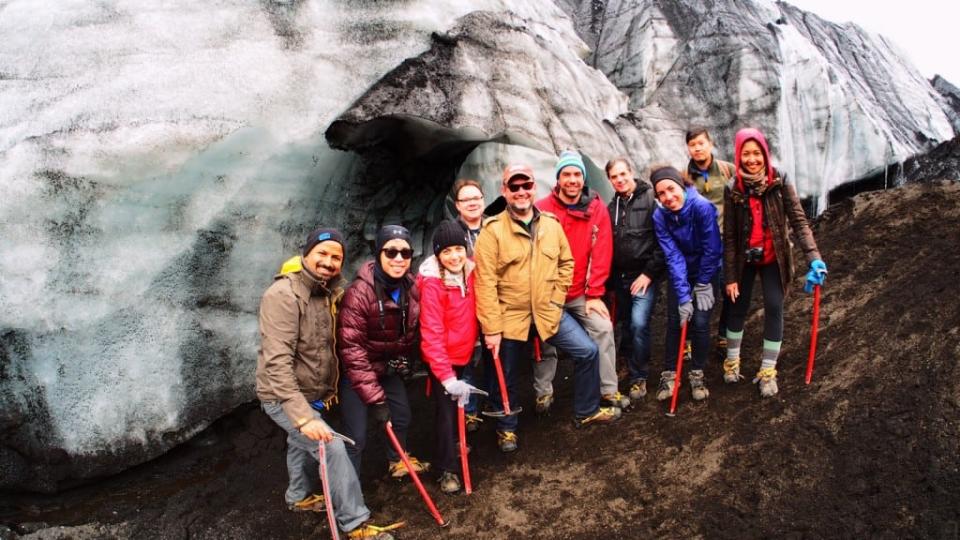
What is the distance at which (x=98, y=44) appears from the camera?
5.82 m

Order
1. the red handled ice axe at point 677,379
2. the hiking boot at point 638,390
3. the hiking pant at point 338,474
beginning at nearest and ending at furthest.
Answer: the hiking pant at point 338,474 → the red handled ice axe at point 677,379 → the hiking boot at point 638,390

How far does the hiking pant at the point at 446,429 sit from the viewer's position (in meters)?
4.50

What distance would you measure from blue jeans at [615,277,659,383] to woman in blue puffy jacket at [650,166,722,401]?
0.69 ft

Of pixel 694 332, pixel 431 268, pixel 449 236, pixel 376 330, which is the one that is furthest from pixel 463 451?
pixel 694 332

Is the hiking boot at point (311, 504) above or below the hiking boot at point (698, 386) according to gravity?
below

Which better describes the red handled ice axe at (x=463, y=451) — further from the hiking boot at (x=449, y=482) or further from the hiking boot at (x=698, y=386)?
the hiking boot at (x=698, y=386)

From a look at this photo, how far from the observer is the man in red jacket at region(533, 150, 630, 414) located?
5.01 m

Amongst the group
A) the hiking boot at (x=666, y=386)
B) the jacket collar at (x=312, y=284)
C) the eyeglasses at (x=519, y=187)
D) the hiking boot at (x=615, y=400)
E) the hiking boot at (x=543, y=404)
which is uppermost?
the eyeglasses at (x=519, y=187)

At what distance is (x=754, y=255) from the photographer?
4.72 m

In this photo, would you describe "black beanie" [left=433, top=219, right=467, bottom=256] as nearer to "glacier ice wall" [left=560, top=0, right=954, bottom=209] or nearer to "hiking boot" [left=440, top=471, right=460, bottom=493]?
"hiking boot" [left=440, top=471, right=460, bottom=493]

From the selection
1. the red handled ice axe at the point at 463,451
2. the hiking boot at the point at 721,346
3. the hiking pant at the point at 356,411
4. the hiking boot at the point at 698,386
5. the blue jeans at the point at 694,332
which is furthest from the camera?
the hiking boot at the point at 721,346

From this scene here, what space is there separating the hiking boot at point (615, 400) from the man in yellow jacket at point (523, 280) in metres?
0.37

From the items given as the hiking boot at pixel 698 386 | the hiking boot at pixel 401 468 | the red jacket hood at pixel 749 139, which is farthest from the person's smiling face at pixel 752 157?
the hiking boot at pixel 401 468

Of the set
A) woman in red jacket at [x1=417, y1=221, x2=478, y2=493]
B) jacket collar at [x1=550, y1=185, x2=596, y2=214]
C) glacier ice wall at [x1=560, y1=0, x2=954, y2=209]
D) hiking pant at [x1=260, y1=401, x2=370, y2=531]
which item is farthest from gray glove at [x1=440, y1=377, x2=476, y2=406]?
glacier ice wall at [x1=560, y1=0, x2=954, y2=209]
